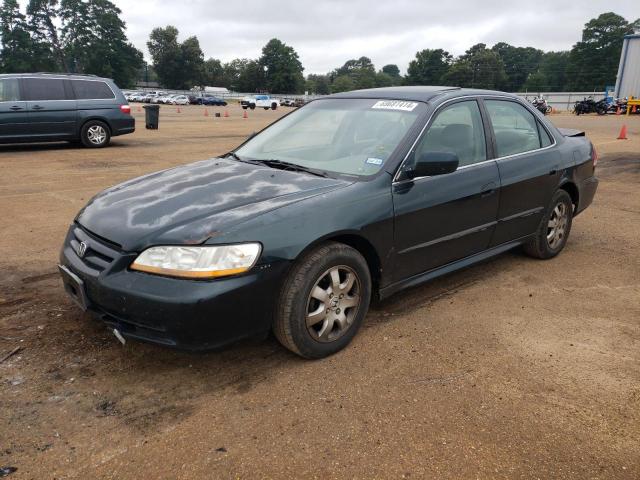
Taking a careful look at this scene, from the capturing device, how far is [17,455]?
227 cm

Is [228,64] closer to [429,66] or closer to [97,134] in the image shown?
[429,66]

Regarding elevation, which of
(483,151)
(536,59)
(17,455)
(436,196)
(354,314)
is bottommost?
(17,455)

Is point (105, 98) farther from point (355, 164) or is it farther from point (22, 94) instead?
Answer: point (355, 164)

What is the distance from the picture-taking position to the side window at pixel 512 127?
420 cm

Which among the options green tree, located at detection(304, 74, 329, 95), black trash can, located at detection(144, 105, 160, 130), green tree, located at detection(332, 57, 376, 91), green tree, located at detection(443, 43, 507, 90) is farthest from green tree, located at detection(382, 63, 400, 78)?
black trash can, located at detection(144, 105, 160, 130)

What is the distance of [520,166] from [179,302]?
10.00 ft

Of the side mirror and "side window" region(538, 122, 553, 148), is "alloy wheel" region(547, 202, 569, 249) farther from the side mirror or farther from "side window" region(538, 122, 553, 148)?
the side mirror

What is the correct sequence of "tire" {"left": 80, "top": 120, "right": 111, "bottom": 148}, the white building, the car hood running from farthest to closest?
the white building < "tire" {"left": 80, "top": 120, "right": 111, "bottom": 148} < the car hood

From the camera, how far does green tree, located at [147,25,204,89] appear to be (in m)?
109

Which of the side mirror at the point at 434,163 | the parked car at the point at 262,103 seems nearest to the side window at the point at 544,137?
the side mirror at the point at 434,163

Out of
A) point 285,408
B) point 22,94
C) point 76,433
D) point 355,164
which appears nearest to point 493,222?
point 355,164

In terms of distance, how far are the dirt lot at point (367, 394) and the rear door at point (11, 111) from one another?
820cm

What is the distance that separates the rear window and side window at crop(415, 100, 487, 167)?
10605 mm

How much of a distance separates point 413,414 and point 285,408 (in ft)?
2.12
